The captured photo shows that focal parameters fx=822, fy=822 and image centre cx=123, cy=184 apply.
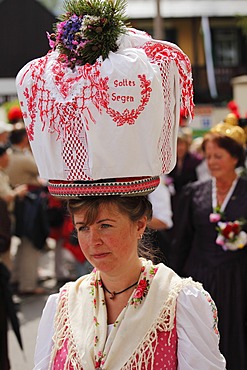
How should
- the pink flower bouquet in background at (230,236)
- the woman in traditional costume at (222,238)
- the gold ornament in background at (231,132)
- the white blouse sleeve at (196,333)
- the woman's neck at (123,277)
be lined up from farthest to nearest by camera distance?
the gold ornament in background at (231,132) < the woman in traditional costume at (222,238) < the pink flower bouquet in background at (230,236) < the woman's neck at (123,277) < the white blouse sleeve at (196,333)

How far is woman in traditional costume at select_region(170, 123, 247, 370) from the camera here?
5.30 meters

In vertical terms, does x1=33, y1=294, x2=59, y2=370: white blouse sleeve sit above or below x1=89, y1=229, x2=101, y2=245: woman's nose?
below

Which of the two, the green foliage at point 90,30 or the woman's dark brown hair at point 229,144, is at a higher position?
the green foliage at point 90,30

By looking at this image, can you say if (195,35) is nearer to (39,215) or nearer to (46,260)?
(46,260)

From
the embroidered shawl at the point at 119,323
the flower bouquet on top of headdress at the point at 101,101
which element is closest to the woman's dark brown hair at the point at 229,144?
the embroidered shawl at the point at 119,323

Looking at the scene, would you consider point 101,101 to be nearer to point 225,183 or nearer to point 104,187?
point 104,187

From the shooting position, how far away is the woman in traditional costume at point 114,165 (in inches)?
103

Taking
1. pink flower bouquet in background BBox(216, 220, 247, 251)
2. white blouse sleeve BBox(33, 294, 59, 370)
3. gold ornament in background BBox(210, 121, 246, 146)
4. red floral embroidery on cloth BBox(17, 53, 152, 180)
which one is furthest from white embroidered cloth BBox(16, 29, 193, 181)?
gold ornament in background BBox(210, 121, 246, 146)

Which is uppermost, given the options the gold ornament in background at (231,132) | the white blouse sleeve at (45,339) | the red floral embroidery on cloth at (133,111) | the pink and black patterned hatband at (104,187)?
the red floral embroidery on cloth at (133,111)

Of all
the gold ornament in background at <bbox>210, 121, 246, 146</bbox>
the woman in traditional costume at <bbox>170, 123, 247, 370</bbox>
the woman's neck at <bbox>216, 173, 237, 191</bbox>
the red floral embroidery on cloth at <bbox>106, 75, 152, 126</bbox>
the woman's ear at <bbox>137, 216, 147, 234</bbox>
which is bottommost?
the woman in traditional costume at <bbox>170, 123, 247, 370</bbox>

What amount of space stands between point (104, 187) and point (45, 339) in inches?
25.5

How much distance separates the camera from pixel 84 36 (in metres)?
2.68

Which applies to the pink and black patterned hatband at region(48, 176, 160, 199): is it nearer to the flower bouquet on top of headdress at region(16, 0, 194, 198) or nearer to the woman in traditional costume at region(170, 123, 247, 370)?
the flower bouquet on top of headdress at region(16, 0, 194, 198)

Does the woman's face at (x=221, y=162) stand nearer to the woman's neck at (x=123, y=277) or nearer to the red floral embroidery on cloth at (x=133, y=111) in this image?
the woman's neck at (x=123, y=277)
